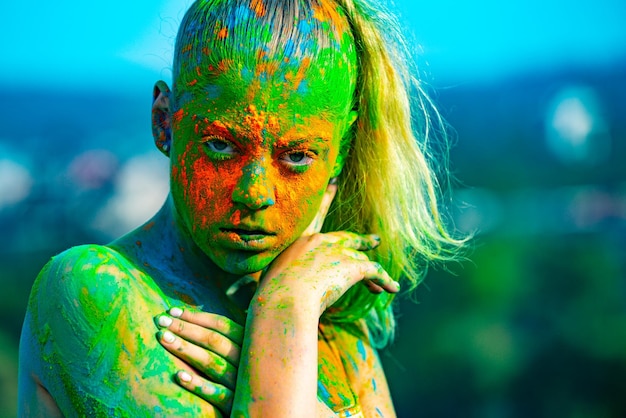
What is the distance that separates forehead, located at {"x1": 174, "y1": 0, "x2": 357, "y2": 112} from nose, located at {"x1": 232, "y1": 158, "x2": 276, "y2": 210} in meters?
0.11

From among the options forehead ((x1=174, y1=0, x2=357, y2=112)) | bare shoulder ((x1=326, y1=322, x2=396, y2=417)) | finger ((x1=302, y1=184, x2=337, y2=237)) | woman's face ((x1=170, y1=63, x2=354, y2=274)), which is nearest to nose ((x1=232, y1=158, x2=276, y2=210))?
woman's face ((x1=170, y1=63, x2=354, y2=274))

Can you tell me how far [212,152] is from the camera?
4.72 feet

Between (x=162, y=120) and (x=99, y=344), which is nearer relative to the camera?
(x=99, y=344)

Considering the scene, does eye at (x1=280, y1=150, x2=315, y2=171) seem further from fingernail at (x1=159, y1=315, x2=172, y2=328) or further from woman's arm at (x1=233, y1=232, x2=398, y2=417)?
fingernail at (x1=159, y1=315, x2=172, y2=328)

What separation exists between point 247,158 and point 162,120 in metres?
0.25

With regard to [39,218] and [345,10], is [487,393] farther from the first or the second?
[345,10]

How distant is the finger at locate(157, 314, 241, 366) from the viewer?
4.64ft

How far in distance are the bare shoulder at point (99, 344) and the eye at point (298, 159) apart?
0.35m

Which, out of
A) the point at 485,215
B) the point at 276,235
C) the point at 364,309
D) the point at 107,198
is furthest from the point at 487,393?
the point at 276,235

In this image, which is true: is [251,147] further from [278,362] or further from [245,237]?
[278,362]

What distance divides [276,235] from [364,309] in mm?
447

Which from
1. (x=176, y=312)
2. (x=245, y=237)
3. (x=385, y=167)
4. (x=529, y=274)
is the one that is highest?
(x=385, y=167)

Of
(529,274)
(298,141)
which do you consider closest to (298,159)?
(298,141)

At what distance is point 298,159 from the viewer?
148cm
